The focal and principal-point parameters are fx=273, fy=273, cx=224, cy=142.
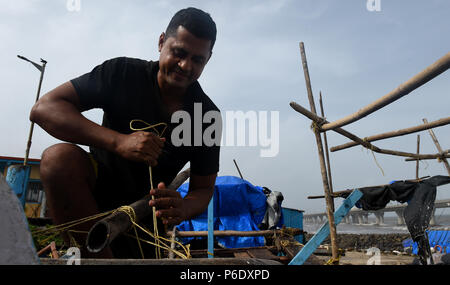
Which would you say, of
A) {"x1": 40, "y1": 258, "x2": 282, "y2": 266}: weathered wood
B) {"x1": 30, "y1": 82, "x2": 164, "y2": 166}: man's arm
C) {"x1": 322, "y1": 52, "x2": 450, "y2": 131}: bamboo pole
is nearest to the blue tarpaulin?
{"x1": 322, "y1": 52, "x2": 450, "y2": 131}: bamboo pole

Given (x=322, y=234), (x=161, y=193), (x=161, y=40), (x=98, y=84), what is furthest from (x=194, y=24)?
(x=322, y=234)

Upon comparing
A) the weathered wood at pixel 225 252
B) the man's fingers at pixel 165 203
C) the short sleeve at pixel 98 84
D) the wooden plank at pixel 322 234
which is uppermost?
the short sleeve at pixel 98 84

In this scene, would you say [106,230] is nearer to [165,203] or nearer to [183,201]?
[165,203]

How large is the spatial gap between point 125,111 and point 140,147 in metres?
0.65

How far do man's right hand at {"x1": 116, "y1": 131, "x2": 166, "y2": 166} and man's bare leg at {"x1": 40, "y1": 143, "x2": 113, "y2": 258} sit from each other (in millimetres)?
337

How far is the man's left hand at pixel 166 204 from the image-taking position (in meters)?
1.63

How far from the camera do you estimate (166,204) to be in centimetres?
167

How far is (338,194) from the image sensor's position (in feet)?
22.4

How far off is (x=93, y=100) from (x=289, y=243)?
489 centimetres

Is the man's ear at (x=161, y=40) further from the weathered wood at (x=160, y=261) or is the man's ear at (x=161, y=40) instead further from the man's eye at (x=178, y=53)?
the weathered wood at (x=160, y=261)

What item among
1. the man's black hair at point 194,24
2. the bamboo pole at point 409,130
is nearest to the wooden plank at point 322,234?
the bamboo pole at point 409,130
